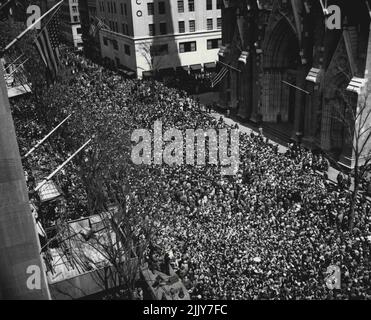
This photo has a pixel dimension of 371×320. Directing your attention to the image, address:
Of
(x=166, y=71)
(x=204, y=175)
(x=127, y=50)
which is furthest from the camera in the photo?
(x=127, y=50)

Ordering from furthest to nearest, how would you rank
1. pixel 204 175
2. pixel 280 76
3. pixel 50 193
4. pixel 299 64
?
pixel 280 76
pixel 299 64
pixel 204 175
pixel 50 193

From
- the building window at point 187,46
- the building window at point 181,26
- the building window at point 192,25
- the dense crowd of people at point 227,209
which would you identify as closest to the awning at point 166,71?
the building window at point 187,46

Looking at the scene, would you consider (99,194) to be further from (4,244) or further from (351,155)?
(351,155)

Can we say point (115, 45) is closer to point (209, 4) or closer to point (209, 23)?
point (209, 23)

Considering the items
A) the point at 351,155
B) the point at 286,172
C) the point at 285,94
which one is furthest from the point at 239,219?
the point at 285,94

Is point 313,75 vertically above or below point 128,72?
above

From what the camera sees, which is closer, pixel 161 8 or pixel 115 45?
pixel 161 8

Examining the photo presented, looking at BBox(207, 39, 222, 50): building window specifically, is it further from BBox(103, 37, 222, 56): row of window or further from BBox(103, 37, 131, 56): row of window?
BBox(103, 37, 131, 56): row of window

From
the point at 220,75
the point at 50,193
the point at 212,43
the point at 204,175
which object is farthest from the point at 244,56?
the point at 212,43

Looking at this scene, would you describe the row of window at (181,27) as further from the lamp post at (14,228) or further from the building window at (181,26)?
the lamp post at (14,228)
